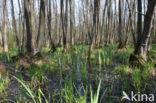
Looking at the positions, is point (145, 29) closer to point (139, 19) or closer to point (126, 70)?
point (139, 19)

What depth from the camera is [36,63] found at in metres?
4.78

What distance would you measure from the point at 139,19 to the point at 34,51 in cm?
426

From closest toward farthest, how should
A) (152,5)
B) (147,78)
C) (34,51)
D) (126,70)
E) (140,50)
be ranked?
(147,78) < (152,5) < (126,70) < (140,50) < (34,51)

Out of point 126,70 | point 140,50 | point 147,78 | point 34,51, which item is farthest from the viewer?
point 34,51

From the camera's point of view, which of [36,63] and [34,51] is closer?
[36,63]

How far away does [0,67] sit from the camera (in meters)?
3.36

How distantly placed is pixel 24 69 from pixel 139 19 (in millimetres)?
4221

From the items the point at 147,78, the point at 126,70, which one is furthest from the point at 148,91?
the point at 126,70

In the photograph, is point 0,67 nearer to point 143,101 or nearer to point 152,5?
point 143,101

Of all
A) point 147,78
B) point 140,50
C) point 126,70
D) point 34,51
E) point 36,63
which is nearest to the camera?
point 147,78

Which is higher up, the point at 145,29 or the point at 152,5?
the point at 152,5

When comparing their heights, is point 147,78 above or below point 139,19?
below

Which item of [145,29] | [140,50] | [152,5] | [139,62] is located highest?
[152,5]

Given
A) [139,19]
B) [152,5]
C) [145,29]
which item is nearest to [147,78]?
[145,29]
